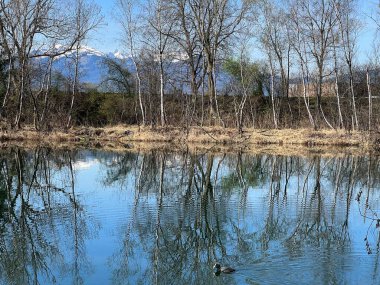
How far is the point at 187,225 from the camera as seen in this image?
9109 mm

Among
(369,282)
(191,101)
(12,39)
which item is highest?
(12,39)

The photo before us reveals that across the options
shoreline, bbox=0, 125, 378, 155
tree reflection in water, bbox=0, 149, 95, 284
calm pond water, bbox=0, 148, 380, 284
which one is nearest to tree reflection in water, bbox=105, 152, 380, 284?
calm pond water, bbox=0, 148, 380, 284

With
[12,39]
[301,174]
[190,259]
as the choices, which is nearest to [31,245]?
[190,259]

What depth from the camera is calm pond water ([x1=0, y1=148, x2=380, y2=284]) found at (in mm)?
6680

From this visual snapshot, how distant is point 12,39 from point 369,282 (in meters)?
26.4

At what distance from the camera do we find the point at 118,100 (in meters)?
37.2

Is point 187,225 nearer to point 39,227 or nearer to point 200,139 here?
point 39,227

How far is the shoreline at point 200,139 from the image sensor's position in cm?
2452

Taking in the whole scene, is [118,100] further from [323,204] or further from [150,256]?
[150,256]

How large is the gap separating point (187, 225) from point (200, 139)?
17.3 metres

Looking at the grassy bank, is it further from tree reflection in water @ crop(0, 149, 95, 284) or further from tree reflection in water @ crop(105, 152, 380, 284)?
tree reflection in water @ crop(0, 149, 95, 284)

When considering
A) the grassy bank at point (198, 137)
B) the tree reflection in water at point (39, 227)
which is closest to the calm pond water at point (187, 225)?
the tree reflection in water at point (39, 227)

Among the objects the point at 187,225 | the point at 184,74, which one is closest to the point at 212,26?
the point at 184,74

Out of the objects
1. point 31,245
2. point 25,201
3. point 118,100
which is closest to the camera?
point 31,245
